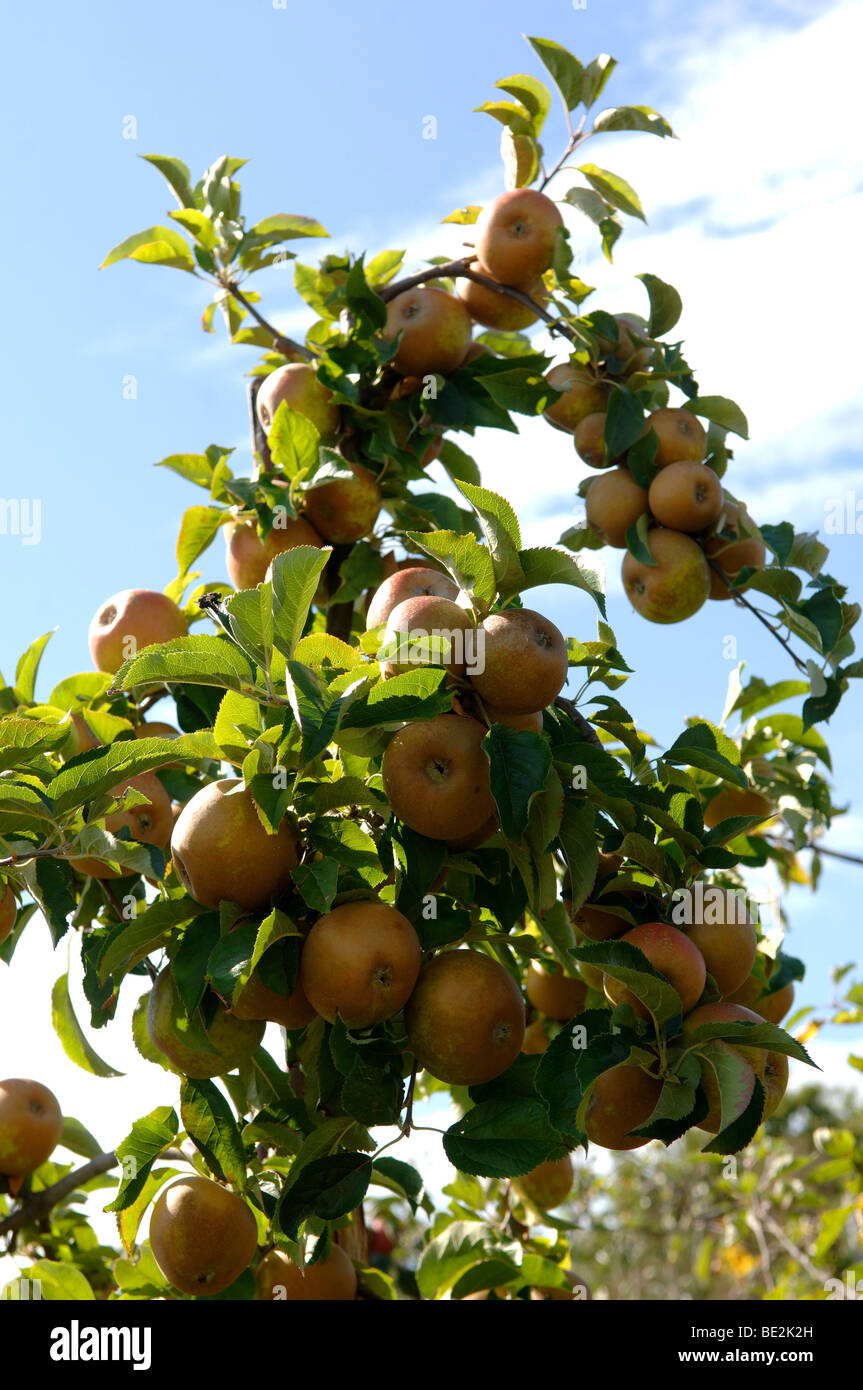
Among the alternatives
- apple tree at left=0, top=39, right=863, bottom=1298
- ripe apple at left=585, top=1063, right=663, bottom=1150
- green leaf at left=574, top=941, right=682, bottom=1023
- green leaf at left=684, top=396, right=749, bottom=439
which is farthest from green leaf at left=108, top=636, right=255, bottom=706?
green leaf at left=684, top=396, right=749, bottom=439

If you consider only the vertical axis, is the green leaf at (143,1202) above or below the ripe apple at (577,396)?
below

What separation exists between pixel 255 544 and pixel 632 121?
1.27m

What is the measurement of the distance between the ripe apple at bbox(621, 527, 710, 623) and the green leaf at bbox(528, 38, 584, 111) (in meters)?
1.03

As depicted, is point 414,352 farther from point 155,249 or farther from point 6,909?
point 6,909

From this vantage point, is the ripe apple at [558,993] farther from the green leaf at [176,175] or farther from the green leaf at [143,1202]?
the green leaf at [176,175]

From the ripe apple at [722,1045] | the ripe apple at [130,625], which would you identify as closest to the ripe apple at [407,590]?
the ripe apple at [722,1045]

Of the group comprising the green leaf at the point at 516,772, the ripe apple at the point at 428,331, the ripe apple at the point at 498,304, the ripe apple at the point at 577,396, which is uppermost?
the ripe apple at the point at 498,304

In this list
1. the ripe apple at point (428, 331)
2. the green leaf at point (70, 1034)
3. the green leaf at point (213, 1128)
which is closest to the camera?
the green leaf at point (213, 1128)

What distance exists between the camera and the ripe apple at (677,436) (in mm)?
2449

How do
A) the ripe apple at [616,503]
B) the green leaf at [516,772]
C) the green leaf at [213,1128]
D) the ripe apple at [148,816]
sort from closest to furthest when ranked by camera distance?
the green leaf at [516,772]
the green leaf at [213,1128]
the ripe apple at [148,816]
the ripe apple at [616,503]

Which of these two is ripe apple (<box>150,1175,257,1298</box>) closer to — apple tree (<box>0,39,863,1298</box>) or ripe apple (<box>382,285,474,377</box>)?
apple tree (<box>0,39,863,1298</box>)

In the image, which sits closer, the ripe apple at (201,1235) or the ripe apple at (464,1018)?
the ripe apple at (464,1018)

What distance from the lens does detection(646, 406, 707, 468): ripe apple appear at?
2.45 m
